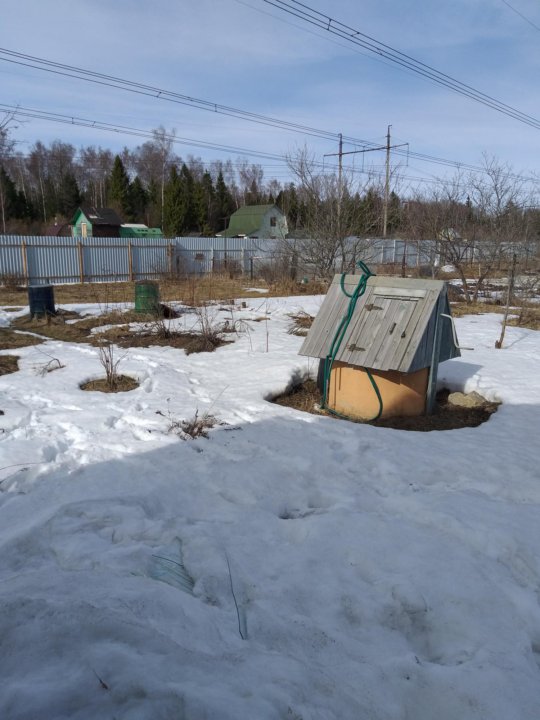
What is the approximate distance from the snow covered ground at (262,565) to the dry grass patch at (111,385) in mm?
500

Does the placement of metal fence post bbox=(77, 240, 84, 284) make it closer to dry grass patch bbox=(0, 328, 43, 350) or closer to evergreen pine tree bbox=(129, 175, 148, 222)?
dry grass patch bbox=(0, 328, 43, 350)

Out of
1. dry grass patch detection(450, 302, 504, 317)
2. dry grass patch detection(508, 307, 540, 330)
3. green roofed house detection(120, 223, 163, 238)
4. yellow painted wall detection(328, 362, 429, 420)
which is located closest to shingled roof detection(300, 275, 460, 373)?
yellow painted wall detection(328, 362, 429, 420)

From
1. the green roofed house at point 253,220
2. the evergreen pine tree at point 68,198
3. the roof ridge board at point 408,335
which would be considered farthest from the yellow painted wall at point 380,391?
the evergreen pine tree at point 68,198

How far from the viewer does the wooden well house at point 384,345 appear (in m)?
4.89

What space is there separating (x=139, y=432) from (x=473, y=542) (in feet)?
9.65

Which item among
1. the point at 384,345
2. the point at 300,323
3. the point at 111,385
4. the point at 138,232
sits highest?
the point at 138,232

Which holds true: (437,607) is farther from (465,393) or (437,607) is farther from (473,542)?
(465,393)

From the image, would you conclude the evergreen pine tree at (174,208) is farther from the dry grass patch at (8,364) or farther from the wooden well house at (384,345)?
the wooden well house at (384,345)

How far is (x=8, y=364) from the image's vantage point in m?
6.99

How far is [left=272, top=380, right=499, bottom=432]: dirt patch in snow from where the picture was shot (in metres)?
5.02

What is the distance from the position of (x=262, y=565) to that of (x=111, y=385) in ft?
12.9

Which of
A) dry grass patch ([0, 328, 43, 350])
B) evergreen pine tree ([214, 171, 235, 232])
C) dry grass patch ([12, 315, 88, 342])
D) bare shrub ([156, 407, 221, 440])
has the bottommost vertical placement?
bare shrub ([156, 407, 221, 440])

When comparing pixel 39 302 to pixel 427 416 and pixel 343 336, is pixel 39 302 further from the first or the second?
pixel 427 416

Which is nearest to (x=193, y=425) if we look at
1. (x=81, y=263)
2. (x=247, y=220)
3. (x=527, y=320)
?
(x=527, y=320)
